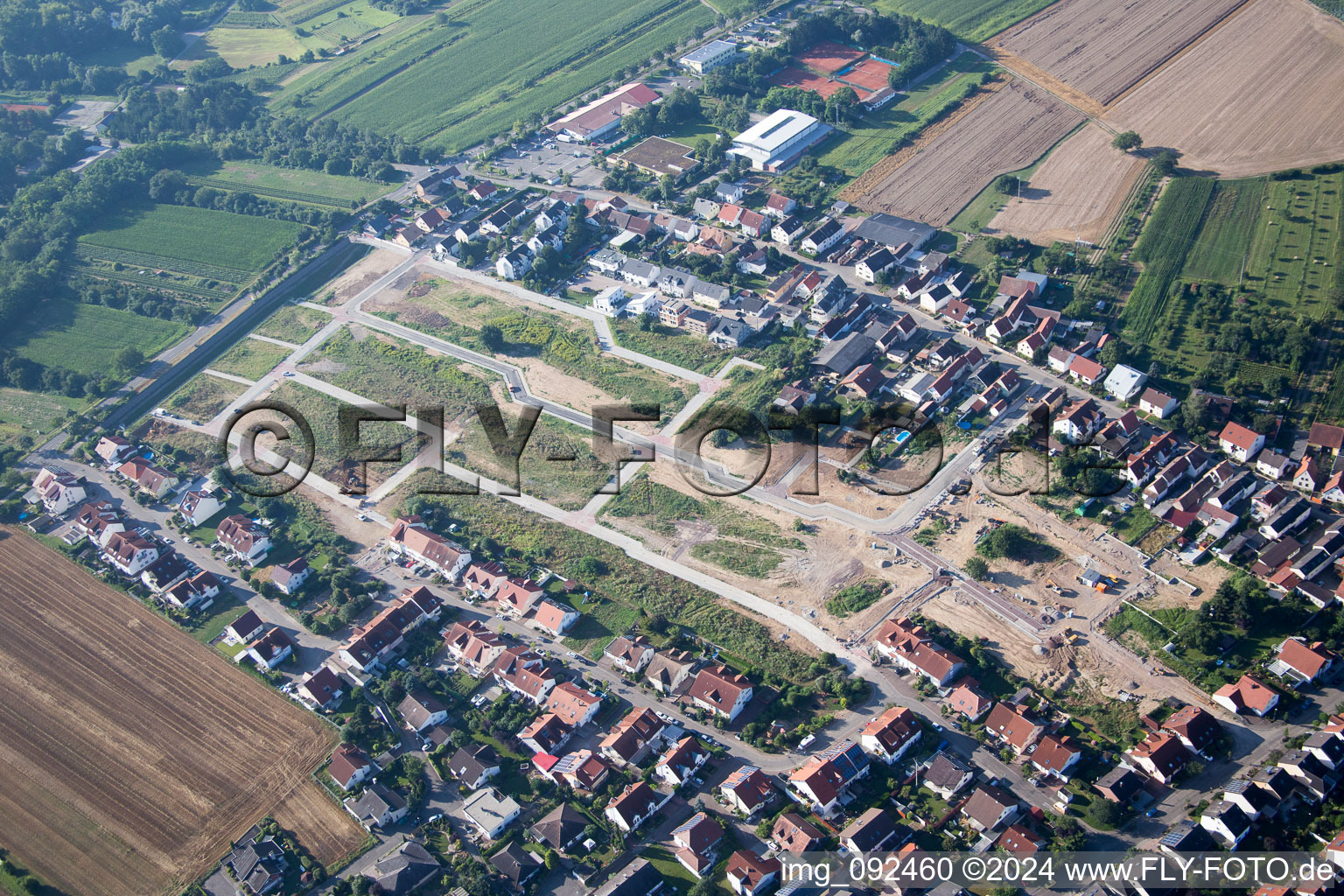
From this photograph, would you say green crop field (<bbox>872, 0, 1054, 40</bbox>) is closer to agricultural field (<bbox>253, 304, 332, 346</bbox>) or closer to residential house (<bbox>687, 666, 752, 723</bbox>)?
agricultural field (<bbox>253, 304, 332, 346</bbox>)

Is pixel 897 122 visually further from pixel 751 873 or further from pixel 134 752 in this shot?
pixel 134 752

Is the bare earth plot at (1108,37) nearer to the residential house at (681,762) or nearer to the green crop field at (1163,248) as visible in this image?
the green crop field at (1163,248)

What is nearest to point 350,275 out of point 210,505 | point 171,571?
point 210,505

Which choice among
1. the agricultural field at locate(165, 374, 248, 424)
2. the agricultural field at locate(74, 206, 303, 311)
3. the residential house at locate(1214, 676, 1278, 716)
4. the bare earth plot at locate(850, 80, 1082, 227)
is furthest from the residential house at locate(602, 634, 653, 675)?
the agricultural field at locate(74, 206, 303, 311)

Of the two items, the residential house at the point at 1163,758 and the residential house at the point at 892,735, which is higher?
the residential house at the point at 1163,758

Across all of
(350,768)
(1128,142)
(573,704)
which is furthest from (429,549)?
(1128,142)

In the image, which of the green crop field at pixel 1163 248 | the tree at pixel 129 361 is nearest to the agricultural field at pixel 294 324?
the tree at pixel 129 361
